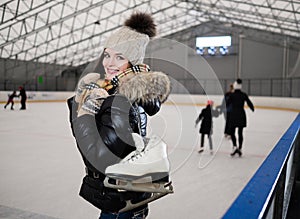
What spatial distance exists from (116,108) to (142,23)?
1.49 feet

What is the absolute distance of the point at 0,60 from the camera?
1942cm

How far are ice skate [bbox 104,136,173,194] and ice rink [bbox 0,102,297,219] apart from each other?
16 cm

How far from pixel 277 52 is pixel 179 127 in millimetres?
22918

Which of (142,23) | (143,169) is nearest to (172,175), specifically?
(142,23)

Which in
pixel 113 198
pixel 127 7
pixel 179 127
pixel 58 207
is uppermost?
pixel 127 7

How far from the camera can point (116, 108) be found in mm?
1044

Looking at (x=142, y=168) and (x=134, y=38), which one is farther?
(x=134, y=38)

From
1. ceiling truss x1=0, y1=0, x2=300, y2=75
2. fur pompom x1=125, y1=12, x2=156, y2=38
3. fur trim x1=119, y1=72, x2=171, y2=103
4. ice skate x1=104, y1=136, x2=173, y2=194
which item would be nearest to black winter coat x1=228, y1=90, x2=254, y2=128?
fur pompom x1=125, y1=12, x2=156, y2=38

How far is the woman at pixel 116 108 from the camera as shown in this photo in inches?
41.3

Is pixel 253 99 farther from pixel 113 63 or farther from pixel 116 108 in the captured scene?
pixel 116 108

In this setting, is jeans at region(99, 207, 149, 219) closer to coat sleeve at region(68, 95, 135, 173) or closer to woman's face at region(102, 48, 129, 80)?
coat sleeve at region(68, 95, 135, 173)

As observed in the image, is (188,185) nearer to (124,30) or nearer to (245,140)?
(124,30)

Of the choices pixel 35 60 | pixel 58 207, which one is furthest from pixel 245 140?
pixel 35 60

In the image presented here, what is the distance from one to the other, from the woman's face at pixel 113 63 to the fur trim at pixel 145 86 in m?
0.09
